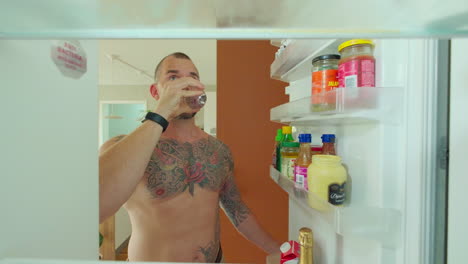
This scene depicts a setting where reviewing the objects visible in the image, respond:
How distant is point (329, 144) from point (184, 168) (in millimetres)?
681

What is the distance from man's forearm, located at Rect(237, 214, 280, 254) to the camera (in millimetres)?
1104

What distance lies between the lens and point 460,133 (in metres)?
0.33

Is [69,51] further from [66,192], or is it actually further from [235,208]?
[235,208]

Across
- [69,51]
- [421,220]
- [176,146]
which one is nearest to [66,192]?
[69,51]

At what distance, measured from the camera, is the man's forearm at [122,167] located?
0.82m

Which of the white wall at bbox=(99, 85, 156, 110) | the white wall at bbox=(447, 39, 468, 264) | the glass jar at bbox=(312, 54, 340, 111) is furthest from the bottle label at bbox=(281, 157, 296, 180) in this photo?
the white wall at bbox=(99, 85, 156, 110)

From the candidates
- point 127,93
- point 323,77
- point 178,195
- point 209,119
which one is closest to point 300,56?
point 323,77

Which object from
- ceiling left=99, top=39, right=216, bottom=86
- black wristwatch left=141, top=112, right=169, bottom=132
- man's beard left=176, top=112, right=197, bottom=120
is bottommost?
black wristwatch left=141, top=112, right=169, bottom=132

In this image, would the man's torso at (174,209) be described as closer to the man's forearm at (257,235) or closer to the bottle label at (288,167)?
the man's forearm at (257,235)

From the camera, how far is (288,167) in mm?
721

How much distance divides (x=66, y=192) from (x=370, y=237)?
21.3 inches

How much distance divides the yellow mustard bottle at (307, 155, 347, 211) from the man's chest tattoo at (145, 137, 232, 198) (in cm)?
66

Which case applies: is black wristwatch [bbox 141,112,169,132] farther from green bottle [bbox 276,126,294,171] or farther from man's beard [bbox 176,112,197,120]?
green bottle [bbox 276,126,294,171]

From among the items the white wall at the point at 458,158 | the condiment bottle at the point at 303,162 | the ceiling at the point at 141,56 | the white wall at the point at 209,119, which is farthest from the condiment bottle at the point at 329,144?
the white wall at the point at 209,119
